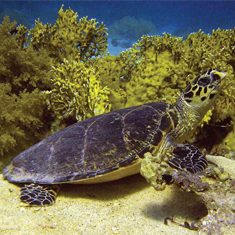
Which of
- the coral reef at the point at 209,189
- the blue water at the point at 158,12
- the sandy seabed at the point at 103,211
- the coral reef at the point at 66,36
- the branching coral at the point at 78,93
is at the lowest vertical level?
the sandy seabed at the point at 103,211

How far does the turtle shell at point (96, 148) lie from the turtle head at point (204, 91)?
0.31m

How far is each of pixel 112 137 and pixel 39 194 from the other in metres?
0.97

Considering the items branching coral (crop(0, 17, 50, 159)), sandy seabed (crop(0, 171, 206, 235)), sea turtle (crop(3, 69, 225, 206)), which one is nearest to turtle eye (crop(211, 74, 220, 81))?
sea turtle (crop(3, 69, 225, 206))

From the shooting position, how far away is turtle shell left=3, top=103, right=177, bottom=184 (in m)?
1.94

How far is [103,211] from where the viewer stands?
1773 millimetres

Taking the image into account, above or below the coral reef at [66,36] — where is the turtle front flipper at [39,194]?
below

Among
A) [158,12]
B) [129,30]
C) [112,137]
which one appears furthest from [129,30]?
[112,137]

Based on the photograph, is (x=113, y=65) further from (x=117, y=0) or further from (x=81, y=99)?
(x=117, y=0)

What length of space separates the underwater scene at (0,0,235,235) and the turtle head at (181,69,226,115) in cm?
1

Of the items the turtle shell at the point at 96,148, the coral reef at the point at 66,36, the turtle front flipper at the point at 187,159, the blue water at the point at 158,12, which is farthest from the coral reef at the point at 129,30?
the turtle front flipper at the point at 187,159

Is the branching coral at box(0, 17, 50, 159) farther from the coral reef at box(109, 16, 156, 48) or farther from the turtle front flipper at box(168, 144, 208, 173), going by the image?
the coral reef at box(109, 16, 156, 48)

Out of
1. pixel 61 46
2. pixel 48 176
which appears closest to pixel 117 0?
pixel 61 46

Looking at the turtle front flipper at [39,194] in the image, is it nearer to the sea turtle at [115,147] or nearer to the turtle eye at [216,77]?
the sea turtle at [115,147]

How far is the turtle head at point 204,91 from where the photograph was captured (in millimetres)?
2248
